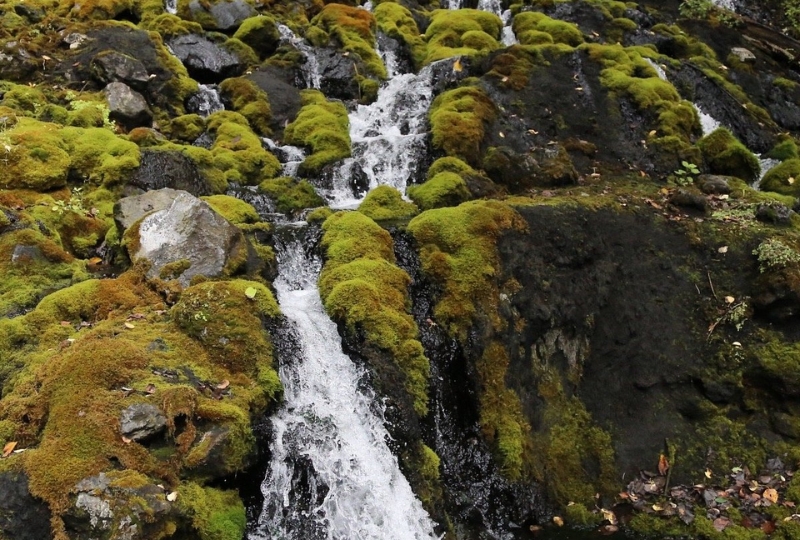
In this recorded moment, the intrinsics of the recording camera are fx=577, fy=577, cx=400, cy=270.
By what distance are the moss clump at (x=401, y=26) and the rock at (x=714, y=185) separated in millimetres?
9654

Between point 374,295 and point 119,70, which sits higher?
point 374,295

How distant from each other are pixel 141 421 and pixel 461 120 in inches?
385

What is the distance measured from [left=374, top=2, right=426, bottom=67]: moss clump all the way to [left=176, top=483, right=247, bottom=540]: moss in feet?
51.9

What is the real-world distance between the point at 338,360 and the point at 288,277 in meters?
2.07

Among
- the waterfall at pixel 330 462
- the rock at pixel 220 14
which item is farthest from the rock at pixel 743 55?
the waterfall at pixel 330 462

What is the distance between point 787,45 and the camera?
21594 mm

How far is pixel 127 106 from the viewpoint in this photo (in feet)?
43.2

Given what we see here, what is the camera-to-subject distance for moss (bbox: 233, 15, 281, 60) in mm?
17484

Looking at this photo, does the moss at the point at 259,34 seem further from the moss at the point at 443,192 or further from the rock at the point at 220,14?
the moss at the point at 443,192

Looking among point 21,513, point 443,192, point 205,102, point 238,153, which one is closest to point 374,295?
point 443,192

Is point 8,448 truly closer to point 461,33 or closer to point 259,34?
point 259,34

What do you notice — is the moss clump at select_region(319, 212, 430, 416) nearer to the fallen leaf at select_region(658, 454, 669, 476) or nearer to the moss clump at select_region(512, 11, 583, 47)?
the fallen leaf at select_region(658, 454, 669, 476)

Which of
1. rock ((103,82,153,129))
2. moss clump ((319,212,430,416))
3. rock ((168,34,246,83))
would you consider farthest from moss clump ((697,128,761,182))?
rock ((103,82,153,129))

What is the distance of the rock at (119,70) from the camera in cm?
1374
